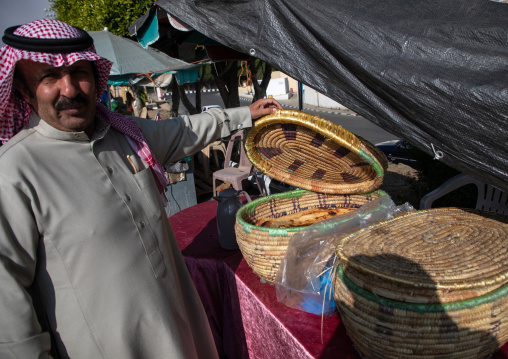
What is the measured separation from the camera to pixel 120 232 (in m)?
1.24

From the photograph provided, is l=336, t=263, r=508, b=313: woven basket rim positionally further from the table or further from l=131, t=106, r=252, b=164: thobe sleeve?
l=131, t=106, r=252, b=164: thobe sleeve

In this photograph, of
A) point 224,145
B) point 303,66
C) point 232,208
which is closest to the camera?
point 303,66

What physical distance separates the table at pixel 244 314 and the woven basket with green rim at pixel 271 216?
154mm

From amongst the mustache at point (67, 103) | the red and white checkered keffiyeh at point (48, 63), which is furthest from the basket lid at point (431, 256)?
the mustache at point (67, 103)

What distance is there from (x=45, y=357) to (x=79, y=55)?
0.95 metres

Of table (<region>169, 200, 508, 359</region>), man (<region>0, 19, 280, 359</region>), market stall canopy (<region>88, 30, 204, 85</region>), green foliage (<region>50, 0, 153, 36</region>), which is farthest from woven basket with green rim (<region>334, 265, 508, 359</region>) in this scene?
green foliage (<region>50, 0, 153, 36</region>)

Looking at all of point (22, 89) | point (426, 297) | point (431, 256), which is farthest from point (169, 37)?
point (426, 297)

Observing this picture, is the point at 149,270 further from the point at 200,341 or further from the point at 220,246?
the point at 220,246

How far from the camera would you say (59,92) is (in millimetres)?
1176

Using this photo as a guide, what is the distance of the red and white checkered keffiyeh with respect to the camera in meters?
1.13

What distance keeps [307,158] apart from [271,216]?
435mm

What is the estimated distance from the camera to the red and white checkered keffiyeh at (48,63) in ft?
3.72


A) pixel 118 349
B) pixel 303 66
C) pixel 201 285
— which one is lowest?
pixel 201 285

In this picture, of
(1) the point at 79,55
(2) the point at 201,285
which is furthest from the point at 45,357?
(2) the point at 201,285
